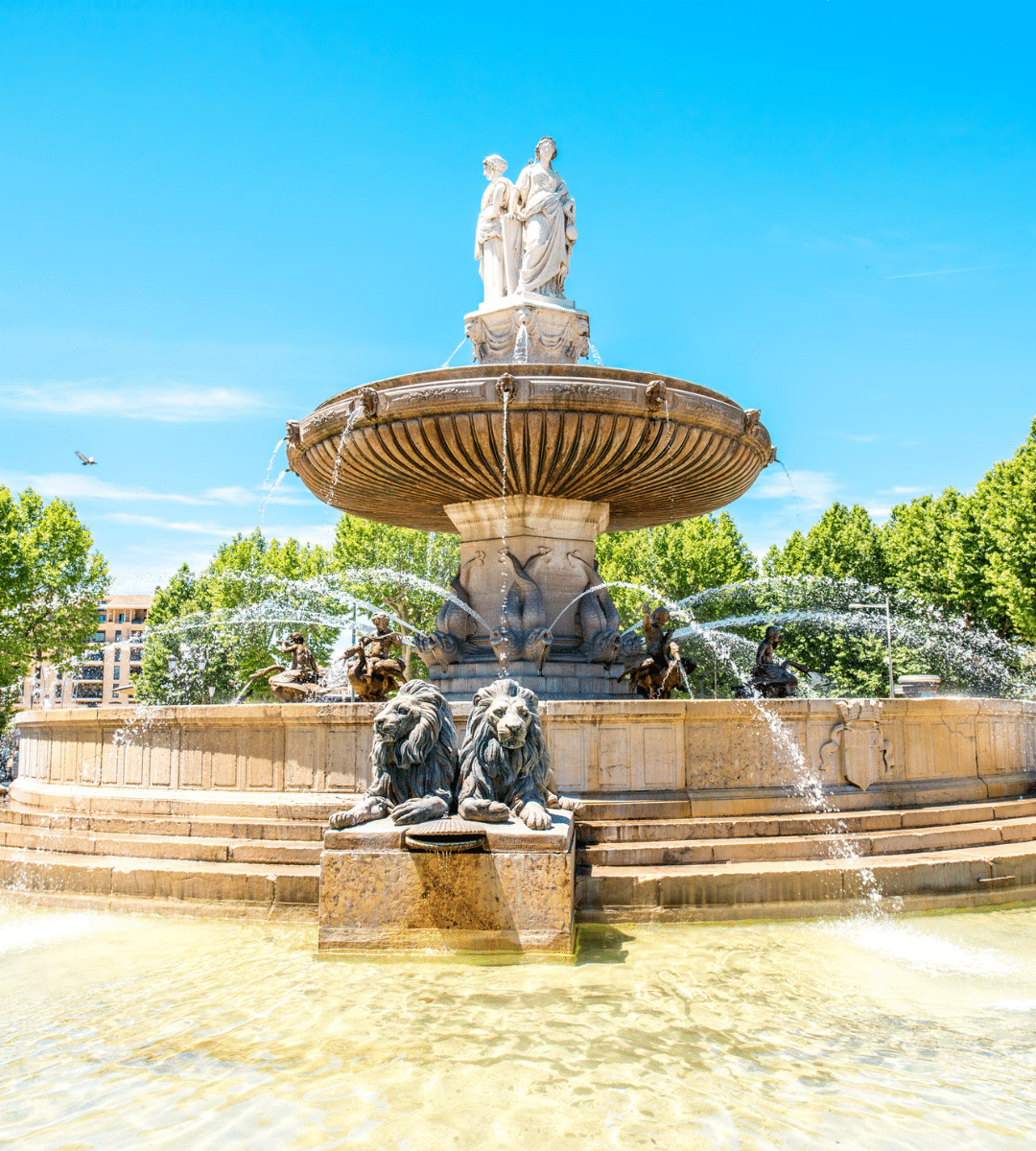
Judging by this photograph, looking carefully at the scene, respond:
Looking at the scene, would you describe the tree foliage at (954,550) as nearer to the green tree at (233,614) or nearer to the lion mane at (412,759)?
the green tree at (233,614)

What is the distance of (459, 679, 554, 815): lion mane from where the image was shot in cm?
560

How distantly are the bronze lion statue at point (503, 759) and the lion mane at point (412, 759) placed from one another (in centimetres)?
14

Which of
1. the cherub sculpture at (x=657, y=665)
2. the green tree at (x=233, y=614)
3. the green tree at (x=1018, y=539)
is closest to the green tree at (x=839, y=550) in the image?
the green tree at (x=1018, y=539)

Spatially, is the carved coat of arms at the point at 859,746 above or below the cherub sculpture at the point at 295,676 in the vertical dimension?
below

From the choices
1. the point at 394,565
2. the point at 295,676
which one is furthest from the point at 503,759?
the point at 394,565

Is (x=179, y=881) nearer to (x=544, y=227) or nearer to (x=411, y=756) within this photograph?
(x=411, y=756)

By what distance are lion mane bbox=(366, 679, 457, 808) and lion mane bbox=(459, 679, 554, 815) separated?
0.14m

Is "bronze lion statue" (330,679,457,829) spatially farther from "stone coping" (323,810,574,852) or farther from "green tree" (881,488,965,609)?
"green tree" (881,488,965,609)

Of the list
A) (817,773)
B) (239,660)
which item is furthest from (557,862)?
(239,660)

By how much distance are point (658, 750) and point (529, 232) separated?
6.92 metres

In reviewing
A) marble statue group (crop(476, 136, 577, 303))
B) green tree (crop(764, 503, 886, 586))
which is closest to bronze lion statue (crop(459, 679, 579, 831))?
marble statue group (crop(476, 136, 577, 303))

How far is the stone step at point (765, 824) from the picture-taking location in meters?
6.41

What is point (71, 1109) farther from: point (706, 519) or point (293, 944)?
point (706, 519)

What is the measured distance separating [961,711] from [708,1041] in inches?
198
